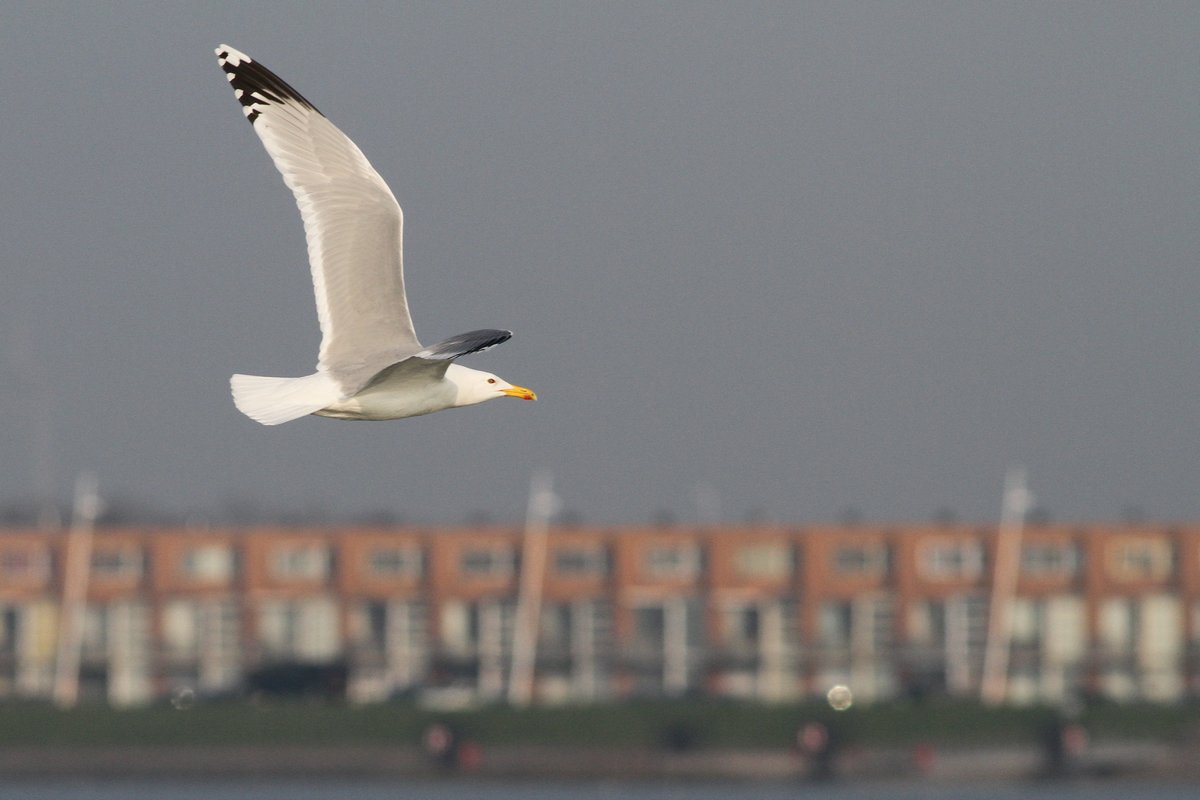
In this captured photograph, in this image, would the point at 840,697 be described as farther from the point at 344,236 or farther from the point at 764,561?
the point at 344,236

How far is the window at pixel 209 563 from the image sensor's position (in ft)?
304

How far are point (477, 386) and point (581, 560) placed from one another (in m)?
70.9

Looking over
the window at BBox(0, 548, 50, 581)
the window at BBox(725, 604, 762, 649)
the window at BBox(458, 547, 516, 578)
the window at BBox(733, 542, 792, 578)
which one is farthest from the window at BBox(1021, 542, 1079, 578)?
the window at BBox(0, 548, 50, 581)

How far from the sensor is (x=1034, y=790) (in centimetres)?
7356

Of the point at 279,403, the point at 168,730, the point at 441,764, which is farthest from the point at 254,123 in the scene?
the point at 168,730

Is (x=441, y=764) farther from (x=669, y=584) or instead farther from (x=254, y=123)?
(x=254, y=123)

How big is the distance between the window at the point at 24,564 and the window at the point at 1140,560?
41.2 metres

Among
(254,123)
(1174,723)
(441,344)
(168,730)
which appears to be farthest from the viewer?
(168,730)

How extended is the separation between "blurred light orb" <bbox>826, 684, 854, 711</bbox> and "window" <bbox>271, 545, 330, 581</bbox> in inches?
800

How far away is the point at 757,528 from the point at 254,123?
235ft

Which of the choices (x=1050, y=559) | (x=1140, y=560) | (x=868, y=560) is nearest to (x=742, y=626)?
(x=868, y=560)

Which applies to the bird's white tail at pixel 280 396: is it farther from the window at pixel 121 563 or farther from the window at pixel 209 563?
the window at pixel 121 563

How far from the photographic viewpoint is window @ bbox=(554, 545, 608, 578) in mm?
90188

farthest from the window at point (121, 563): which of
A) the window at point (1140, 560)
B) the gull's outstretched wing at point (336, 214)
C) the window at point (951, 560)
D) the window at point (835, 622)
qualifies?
the gull's outstretched wing at point (336, 214)
